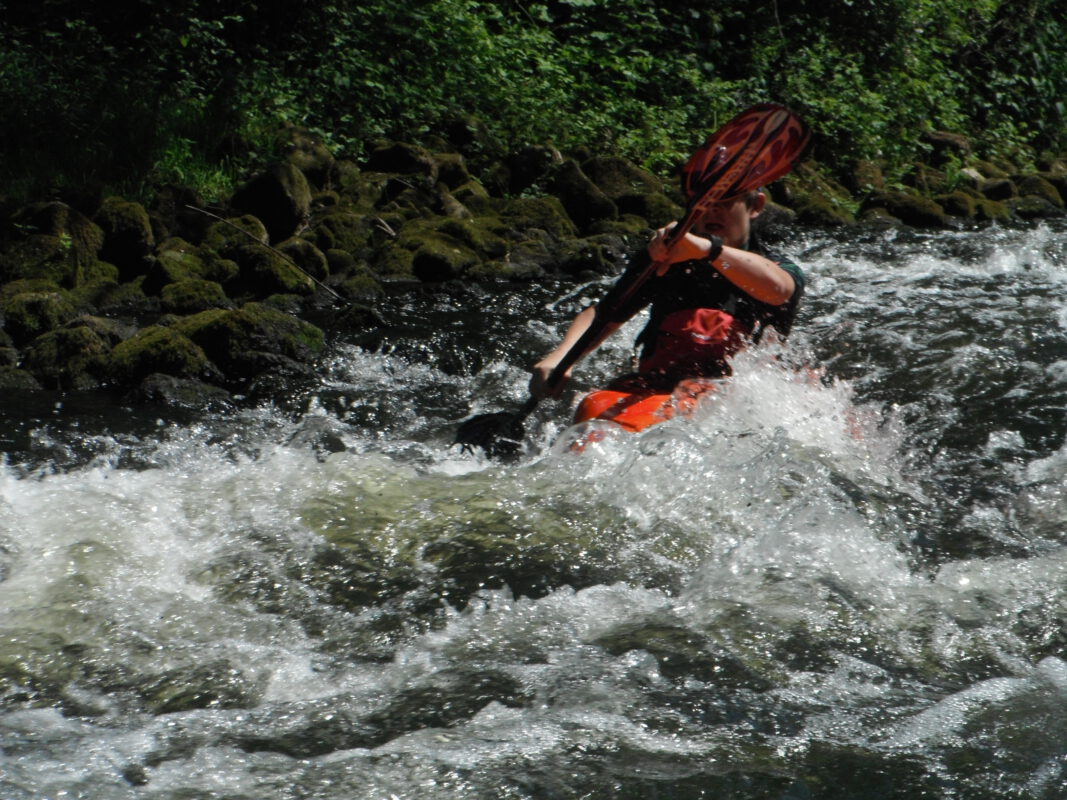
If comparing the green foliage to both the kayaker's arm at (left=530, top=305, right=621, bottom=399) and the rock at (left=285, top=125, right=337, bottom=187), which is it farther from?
the kayaker's arm at (left=530, top=305, right=621, bottom=399)

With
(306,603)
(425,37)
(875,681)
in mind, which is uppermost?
(425,37)

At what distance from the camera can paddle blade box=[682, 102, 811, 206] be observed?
4004 mm

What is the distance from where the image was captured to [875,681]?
2.66 meters

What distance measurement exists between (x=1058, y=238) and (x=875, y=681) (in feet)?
22.8

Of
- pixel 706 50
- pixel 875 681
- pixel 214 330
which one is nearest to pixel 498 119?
pixel 706 50

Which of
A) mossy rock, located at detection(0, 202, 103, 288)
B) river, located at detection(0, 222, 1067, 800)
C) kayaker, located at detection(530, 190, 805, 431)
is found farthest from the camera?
mossy rock, located at detection(0, 202, 103, 288)

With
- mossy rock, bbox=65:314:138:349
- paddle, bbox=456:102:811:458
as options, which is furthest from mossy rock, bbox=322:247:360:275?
paddle, bbox=456:102:811:458

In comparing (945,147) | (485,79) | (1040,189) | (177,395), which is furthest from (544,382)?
(945,147)

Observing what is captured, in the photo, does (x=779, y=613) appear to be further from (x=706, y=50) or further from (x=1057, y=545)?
(x=706, y=50)

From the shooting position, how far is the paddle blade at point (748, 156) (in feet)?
13.1

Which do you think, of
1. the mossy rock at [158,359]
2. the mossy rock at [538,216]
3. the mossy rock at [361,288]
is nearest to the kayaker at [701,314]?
the mossy rock at [158,359]

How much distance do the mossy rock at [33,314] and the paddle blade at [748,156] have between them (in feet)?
10.6

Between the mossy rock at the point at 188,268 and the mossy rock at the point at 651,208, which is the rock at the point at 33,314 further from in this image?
the mossy rock at the point at 651,208

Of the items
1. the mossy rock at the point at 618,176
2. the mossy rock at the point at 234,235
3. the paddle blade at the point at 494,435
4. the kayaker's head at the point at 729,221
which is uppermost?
the kayaker's head at the point at 729,221
